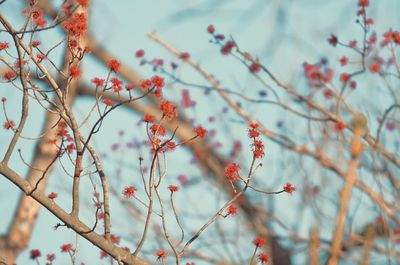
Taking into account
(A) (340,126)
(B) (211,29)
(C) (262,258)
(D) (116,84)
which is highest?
(B) (211,29)

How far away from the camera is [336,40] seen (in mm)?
6188

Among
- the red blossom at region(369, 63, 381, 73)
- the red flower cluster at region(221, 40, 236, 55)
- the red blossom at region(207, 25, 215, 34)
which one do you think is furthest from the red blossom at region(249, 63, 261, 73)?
the red blossom at region(369, 63, 381, 73)

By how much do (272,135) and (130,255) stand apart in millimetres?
3776

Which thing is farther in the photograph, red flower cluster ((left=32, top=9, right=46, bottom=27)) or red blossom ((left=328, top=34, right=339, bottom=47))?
red blossom ((left=328, top=34, right=339, bottom=47))

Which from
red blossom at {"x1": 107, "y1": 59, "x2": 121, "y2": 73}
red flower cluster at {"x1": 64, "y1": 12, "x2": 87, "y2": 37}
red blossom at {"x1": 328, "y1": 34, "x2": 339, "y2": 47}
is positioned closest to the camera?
red blossom at {"x1": 107, "y1": 59, "x2": 121, "y2": 73}

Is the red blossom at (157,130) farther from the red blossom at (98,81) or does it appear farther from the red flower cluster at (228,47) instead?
the red flower cluster at (228,47)

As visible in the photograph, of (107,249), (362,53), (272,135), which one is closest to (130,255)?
(107,249)

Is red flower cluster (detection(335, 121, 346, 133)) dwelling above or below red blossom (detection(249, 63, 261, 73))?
below

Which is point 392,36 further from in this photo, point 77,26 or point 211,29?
point 77,26

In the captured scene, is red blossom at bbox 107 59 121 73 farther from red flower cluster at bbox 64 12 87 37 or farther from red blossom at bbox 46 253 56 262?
red blossom at bbox 46 253 56 262

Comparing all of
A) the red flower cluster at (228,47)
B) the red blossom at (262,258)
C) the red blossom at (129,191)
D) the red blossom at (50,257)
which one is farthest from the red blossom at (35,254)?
the red flower cluster at (228,47)

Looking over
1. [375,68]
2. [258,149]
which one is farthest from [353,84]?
[258,149]

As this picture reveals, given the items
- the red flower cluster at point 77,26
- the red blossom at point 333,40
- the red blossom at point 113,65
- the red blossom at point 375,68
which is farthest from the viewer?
the red blossom at point 375,68

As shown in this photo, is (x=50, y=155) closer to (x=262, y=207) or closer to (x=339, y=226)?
(x=262, y=207)
